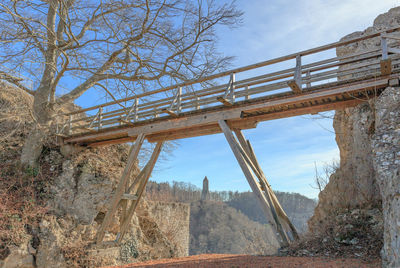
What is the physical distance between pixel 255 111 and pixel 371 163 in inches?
126

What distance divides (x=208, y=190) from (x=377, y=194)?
85758 mm

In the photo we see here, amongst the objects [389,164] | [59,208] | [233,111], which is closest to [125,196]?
[59,208]

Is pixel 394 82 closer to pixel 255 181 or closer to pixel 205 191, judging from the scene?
pixel 255 181

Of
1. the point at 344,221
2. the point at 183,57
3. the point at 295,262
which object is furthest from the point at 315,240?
the point at 183,57

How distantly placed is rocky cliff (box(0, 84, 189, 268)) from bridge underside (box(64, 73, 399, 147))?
1.63 metres

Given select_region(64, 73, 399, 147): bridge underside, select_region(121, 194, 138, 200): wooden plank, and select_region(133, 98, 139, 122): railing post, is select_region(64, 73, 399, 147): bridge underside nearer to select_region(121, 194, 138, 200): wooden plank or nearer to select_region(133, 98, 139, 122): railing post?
select_region(133, 98, 139, 122): railing post

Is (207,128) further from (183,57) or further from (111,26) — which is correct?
(111,26)

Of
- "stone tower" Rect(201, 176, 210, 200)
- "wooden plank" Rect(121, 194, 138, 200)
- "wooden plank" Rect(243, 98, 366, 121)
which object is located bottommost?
"wooden plank" Rect(121, 194, 138, 200)

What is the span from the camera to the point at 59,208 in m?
10.2

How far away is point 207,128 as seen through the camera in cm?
930

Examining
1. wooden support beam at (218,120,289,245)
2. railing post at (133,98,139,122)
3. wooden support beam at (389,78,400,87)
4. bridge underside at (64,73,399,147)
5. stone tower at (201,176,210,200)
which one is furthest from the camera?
stone tower at (201,176,210,200)

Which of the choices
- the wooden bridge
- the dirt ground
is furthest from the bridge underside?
the dirt ground

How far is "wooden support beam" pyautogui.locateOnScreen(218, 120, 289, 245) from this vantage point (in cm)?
738

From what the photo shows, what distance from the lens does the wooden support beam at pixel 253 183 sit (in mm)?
7379
